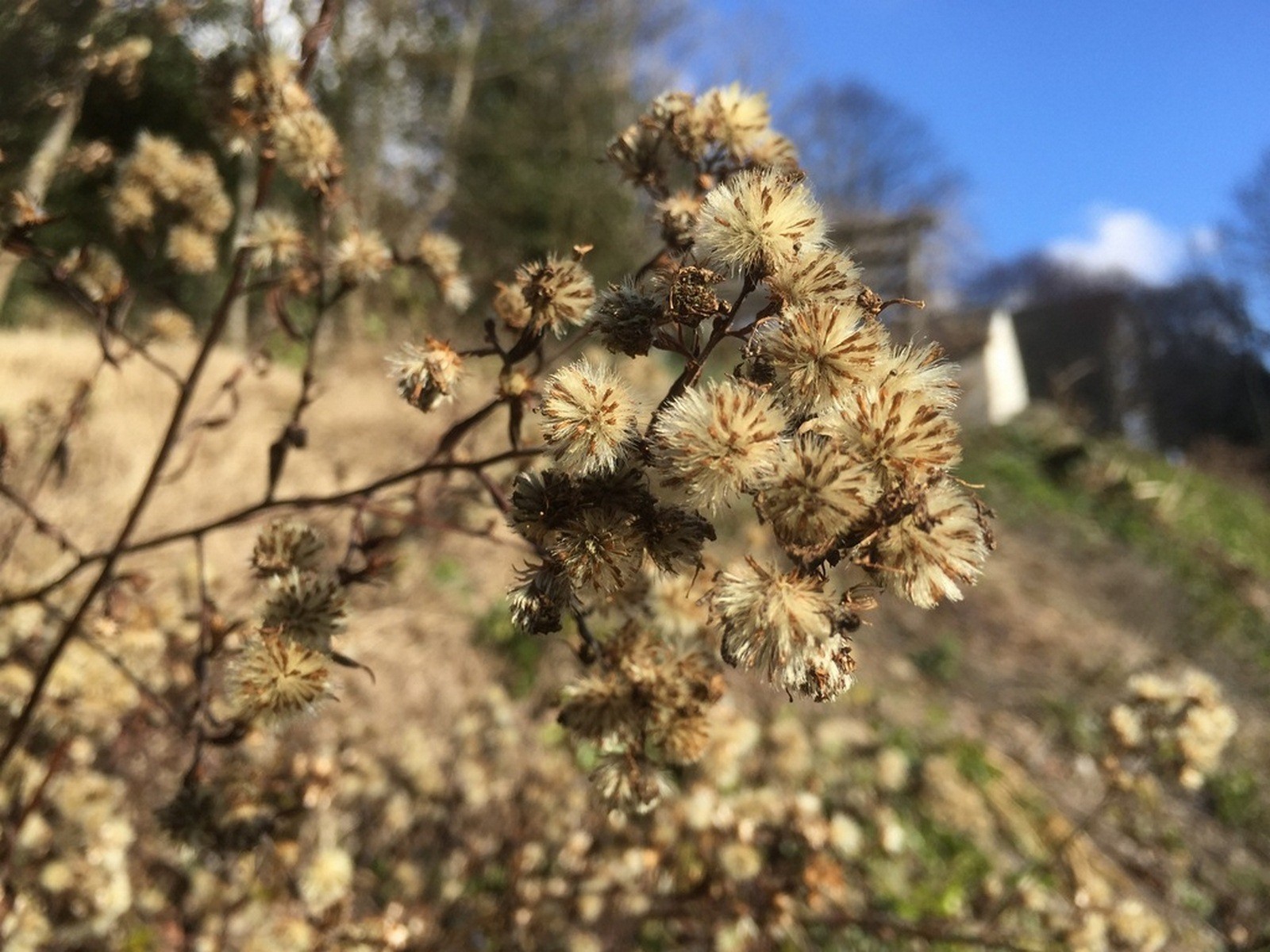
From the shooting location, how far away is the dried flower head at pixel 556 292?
1.13 meters

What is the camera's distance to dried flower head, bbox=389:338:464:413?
115 centimetres

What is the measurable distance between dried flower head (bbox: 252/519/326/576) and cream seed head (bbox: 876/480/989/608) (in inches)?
34.1

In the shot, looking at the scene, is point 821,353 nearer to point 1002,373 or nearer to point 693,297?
point 693,297

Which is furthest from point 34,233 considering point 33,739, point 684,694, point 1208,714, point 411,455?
point 411,455

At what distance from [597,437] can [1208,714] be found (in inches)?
95.5

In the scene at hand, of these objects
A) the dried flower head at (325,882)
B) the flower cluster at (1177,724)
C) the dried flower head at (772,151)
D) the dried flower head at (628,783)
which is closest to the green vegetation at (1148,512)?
the flower cluster at (1177,724)

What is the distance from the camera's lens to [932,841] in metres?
3.67

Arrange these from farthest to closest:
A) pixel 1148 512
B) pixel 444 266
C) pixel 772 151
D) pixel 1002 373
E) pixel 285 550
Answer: pixel 1002 373, pixel 1148 512, pixel 444 266, pixel 772 151, pixel 285 550

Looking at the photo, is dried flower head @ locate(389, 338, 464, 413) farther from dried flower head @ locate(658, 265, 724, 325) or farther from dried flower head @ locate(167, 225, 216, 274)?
dried flower head @ locate(167, 225, 216, 274)

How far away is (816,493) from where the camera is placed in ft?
2.74

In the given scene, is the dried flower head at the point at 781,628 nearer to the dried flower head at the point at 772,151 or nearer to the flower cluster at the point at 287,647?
the flower cluster at the point at 287,647

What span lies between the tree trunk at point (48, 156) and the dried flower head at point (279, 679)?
1052 millimetres

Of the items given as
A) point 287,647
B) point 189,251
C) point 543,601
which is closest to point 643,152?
point 543,601

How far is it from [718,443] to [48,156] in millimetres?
4117
